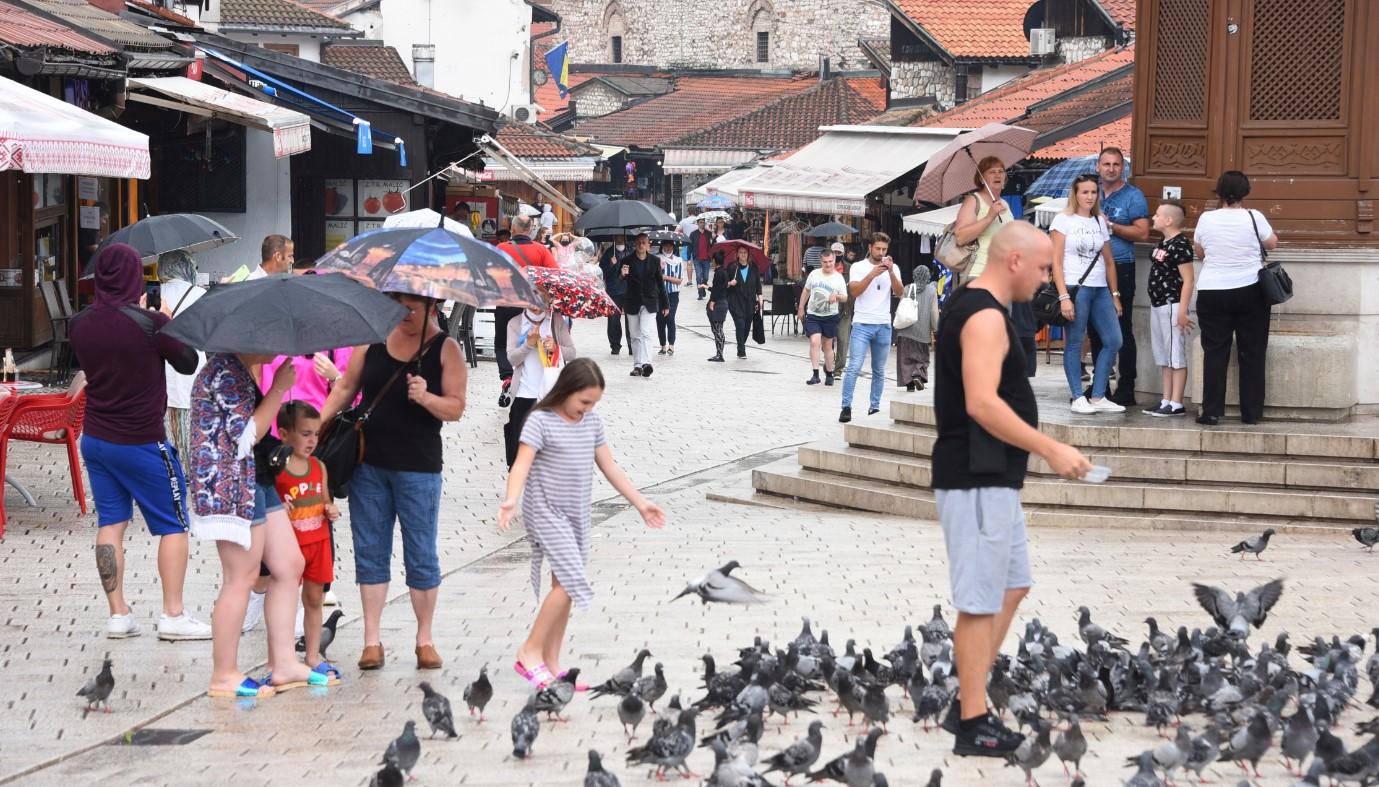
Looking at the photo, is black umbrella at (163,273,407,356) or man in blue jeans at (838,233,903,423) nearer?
black umbrella at (163,273,407,356)

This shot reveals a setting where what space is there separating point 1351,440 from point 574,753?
269 inches

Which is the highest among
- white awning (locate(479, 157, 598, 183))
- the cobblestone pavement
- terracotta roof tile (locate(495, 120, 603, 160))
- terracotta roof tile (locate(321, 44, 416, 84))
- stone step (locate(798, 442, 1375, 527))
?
terracotta roof tile (locate(321, 44, 416, 84))

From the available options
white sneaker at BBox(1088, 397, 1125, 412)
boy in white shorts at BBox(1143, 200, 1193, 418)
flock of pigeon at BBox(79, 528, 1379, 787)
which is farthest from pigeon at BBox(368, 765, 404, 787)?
white sneaker at BBox(1088, 397, 1125, 412)

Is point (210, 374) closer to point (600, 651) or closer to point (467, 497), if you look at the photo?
point (600, 651)

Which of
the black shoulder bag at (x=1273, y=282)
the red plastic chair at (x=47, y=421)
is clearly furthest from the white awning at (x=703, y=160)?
the red plastic chair at (x=47, y=421)

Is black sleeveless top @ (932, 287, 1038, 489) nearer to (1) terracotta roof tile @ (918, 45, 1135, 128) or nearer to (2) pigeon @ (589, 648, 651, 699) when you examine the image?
(2) pigeon @ (589, 648, 651, 699)

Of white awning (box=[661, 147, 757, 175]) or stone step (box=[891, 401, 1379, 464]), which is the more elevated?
white awning (box=[661, 147, 757, 175])

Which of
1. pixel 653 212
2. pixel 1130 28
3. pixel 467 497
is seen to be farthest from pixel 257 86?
pixel 1130 28

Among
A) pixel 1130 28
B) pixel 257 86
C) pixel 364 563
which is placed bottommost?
pixel 364 563

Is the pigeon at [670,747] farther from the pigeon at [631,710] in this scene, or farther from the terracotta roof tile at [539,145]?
the terracotta roof tile at [539,145]

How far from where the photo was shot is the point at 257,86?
70.6ft

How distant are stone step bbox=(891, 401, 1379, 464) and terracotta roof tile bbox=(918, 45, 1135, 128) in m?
18.6

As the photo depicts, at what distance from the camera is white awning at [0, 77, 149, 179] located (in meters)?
11.0

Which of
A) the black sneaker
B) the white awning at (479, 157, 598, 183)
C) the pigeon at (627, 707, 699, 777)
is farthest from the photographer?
the white awning at (479, 157, 598, 183)
